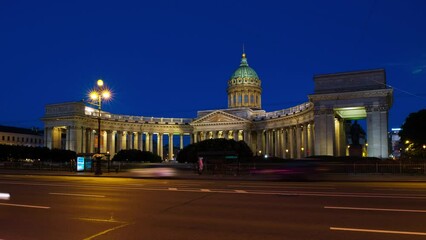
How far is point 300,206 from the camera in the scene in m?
15.6

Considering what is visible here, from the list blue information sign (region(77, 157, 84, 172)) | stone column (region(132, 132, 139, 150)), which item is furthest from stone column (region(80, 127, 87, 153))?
blue information sign (region(77, 157, 84, 172))

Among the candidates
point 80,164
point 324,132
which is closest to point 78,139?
point 80,164

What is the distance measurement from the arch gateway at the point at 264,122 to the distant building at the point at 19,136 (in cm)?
3773

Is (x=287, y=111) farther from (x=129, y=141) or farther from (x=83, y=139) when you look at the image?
(x=83, y=139)

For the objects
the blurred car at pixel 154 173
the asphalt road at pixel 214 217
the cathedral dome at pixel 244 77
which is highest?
the cathedral dome at pixel 244 77

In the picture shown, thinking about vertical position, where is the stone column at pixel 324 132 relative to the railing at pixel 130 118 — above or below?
below

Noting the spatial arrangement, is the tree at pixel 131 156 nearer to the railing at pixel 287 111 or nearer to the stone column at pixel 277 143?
the railing at pixel 287 111

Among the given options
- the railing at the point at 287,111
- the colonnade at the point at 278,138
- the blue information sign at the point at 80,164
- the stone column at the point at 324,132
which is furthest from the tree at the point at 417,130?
the blue information sign at the point at 80,164

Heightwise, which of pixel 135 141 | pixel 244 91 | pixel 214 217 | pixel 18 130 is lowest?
A: pixel 214 217

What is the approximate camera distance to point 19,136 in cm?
16012

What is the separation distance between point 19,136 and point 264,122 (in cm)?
9915

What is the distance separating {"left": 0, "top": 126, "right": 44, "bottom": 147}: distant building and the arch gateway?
→ 124ft

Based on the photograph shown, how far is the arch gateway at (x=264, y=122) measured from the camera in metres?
74.6

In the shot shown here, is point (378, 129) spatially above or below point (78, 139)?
above
